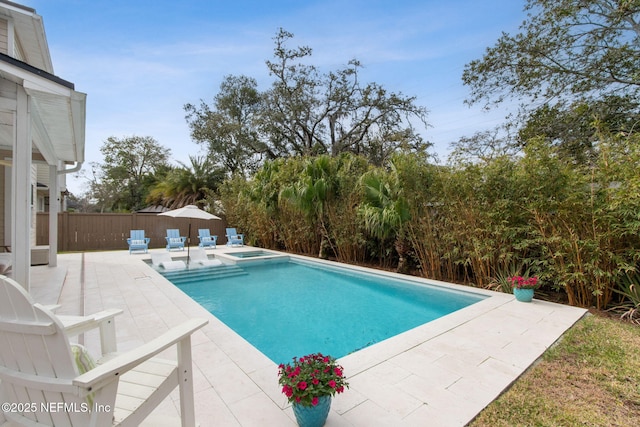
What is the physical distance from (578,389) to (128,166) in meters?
31.6

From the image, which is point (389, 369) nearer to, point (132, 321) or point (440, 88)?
point (132, 321)

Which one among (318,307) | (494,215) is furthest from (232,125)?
(494,215)

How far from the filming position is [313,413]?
1.98m

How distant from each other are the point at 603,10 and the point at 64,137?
13638 mm

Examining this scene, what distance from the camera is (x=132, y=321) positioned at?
410cm

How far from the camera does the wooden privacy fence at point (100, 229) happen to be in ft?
41.7

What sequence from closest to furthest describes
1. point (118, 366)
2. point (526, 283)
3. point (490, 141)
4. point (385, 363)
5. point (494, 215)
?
1. point (118, 366)
2. point (385, 363)
3. point (526, 283)
4. point (494, 215)
5. point (490, 141)

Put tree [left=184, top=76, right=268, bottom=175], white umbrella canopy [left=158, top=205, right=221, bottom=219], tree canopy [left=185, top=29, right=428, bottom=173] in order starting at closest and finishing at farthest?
white umbrella canopy [left=158, top=205, right=221, bottom=219], tree canopy [left=185, top=29, right=428, bottom=173], tree [left=184, top=76, right=268, bottom=175]

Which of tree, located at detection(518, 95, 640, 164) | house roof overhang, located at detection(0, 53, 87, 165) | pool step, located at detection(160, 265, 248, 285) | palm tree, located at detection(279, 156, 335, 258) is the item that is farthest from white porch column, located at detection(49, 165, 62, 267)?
tree, located at detection(518, 95, 640, 164)

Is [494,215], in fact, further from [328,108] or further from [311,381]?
[328,108]

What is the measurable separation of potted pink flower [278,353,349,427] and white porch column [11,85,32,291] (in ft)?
12.0

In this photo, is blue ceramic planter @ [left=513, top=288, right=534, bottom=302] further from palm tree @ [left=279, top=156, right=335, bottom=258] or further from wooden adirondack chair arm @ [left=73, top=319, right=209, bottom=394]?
palm tree @ [left=279, top=156, right=335, bottom=258]

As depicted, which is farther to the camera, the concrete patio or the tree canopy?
the tree canopy

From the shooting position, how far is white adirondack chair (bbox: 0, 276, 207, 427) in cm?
132
